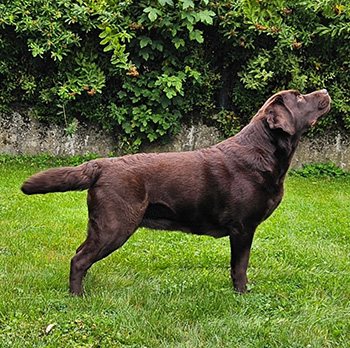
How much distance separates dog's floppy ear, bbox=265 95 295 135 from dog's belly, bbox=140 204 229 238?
866 millimetres

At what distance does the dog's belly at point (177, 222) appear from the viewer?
3.51 m

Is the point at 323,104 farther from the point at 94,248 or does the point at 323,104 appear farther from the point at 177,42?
the point at 177,42

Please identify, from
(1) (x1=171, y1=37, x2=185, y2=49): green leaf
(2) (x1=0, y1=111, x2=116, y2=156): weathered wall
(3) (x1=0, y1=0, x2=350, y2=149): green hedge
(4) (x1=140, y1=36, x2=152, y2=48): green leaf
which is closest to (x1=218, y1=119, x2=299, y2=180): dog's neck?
(3) (x1=0, y1=0, x2=350, y2=149): green hedge

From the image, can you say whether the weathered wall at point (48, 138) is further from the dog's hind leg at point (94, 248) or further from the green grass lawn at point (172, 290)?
the dog's hind leg at point (94, 248)

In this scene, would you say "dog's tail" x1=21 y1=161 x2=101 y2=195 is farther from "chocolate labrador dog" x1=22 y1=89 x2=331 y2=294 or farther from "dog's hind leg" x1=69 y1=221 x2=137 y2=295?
"dog's hind leg" x1=69 y1=221 x2=137 y2=295

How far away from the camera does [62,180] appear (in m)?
3.32

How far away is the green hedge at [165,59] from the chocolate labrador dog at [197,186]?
4554 mm

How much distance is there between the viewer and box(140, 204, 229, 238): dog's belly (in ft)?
11.5

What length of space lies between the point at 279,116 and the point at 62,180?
1666 millimetres

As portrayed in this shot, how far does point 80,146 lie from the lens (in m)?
9.05

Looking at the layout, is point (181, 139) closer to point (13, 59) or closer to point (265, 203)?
point (13, 59)

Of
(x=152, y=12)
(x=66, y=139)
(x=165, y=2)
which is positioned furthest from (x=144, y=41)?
(x=66, y=139)

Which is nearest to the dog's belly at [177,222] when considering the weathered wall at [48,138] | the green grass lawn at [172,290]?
the green grass lawn at [172,290]

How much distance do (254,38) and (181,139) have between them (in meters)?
2.24
